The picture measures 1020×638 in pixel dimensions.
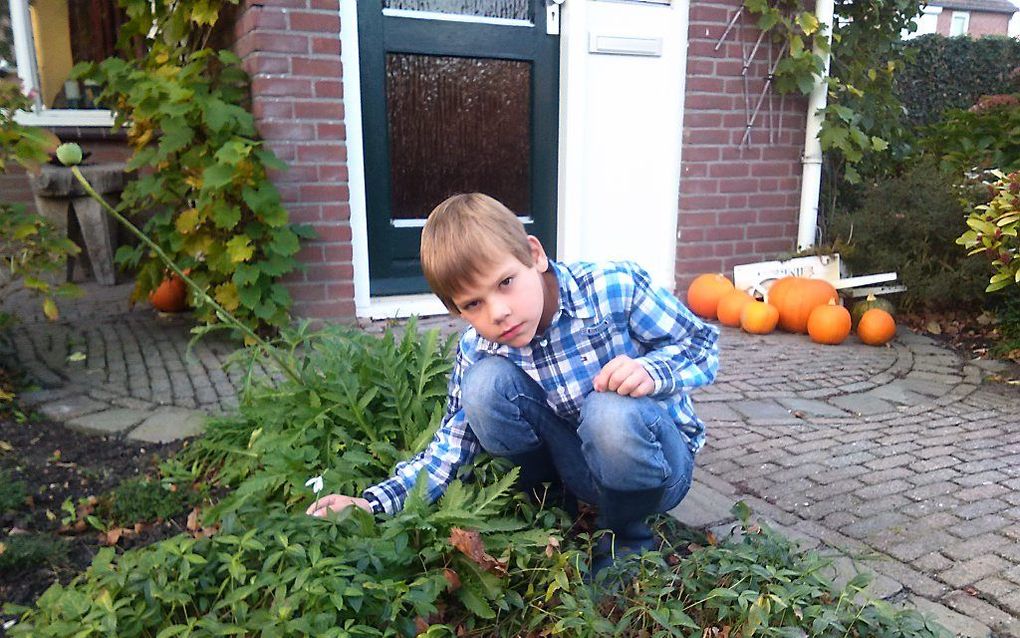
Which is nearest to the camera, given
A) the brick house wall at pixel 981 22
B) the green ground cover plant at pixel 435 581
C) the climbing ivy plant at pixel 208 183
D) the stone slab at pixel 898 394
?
the green ground cover plant at pixel 435 581

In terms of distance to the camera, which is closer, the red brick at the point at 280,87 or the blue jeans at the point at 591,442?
the blue jeans at the point at 591,442

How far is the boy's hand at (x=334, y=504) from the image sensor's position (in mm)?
1685

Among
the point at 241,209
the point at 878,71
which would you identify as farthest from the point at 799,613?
the point at 878,71

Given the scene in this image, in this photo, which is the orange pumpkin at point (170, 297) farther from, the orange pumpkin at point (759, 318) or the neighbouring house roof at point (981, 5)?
the neighbouring house roof at point (981, 5)

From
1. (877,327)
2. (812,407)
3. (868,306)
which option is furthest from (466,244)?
(868,306)

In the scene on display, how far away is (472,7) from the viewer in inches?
169

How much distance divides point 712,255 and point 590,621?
375 centimetres

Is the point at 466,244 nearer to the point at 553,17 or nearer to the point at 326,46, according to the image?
the point at 326,46

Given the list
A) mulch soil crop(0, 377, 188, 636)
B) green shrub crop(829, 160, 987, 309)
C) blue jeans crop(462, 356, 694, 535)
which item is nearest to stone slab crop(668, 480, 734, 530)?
blue jeans crop(462, 356, 694, 535)

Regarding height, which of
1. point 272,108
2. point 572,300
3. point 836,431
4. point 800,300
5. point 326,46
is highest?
point 326,46

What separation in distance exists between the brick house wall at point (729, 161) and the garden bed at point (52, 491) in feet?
11.1

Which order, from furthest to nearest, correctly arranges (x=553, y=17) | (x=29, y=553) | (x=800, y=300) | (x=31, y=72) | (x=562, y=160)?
(x=31, y=72) < (x=562, y=160) < (x=553, y=17) < (x=800, y=300) < (x=29, y=553)

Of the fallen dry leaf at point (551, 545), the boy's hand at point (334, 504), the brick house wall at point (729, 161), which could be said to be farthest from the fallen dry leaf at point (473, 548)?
the brick house wall at point (729, 161)

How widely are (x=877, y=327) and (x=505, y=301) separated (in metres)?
3.17
